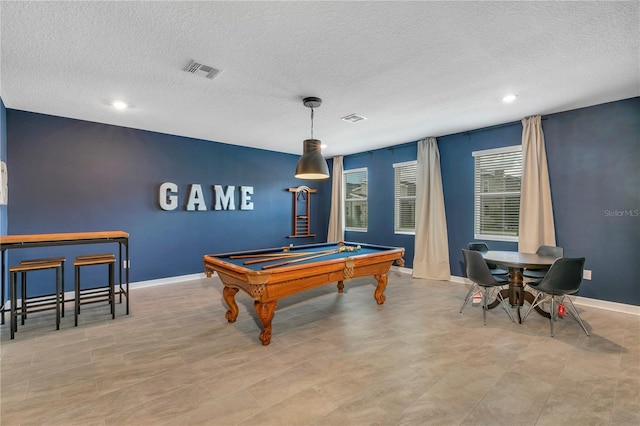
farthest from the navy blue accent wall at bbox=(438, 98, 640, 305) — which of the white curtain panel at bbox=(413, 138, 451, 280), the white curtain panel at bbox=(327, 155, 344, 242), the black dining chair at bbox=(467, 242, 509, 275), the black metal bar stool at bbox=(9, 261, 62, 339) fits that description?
the black metal bar stool at bbox=(9, 261, 62, 339)

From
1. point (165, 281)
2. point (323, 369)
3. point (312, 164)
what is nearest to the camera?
point (323, 369)

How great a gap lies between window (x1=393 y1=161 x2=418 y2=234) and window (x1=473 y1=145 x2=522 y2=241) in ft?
4.12

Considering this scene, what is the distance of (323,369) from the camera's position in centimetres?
245

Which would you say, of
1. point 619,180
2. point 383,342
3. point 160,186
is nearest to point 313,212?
point 160,186

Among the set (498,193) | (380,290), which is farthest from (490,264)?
(380,290)

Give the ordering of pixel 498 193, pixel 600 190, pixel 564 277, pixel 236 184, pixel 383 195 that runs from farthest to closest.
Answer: pixel 383 195
pixel 236 184
pixel 498 193
pixel 600 190
pixel 564 277

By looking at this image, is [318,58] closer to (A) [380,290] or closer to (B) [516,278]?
(A) [380,290]

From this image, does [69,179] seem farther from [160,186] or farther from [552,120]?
[552,120]

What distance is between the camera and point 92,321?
3498mm

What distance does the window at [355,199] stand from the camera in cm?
720

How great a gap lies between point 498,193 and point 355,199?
3.18 meters

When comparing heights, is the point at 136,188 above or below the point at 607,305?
above

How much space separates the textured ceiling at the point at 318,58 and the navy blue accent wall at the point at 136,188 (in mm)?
487

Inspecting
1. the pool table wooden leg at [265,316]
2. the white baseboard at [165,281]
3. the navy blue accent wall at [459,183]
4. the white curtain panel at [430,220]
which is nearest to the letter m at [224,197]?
the white baseboard at [165,281]
